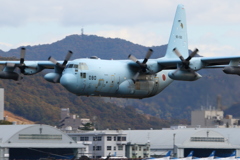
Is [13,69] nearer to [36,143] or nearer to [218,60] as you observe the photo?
[218,60]

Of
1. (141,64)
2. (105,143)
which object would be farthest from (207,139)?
(141,64)

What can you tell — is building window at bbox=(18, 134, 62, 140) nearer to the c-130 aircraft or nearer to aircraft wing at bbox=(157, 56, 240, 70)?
the c-130 aircraft

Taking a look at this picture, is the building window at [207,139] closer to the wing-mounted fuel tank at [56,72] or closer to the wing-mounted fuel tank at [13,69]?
the wing-mounted fuel tank at [13,69]

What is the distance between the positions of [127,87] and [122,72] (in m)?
1.63

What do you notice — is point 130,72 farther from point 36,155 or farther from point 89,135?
point 89,135

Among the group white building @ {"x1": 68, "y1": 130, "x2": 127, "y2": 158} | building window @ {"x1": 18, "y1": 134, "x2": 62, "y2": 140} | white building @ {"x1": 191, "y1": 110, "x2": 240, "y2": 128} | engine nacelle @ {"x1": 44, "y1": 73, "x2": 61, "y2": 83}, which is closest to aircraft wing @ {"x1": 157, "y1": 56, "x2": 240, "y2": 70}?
engine nacelle @ {"x1": 44, "y1": 73, "x2": 61, "y2": 83}

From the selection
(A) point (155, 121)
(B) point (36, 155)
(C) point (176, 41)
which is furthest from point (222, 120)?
(C) point (176, 41)

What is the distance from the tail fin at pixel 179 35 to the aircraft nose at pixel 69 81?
14.7 meters

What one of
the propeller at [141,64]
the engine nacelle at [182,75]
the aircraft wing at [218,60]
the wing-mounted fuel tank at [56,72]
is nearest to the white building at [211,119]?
the aircraft wing at [218,60]

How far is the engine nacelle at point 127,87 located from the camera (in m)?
59.4

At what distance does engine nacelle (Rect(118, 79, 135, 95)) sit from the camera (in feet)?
195

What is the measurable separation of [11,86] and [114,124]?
4082 cm

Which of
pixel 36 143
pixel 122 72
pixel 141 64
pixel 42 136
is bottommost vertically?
pixel 36 143

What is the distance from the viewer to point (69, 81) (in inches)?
2216
